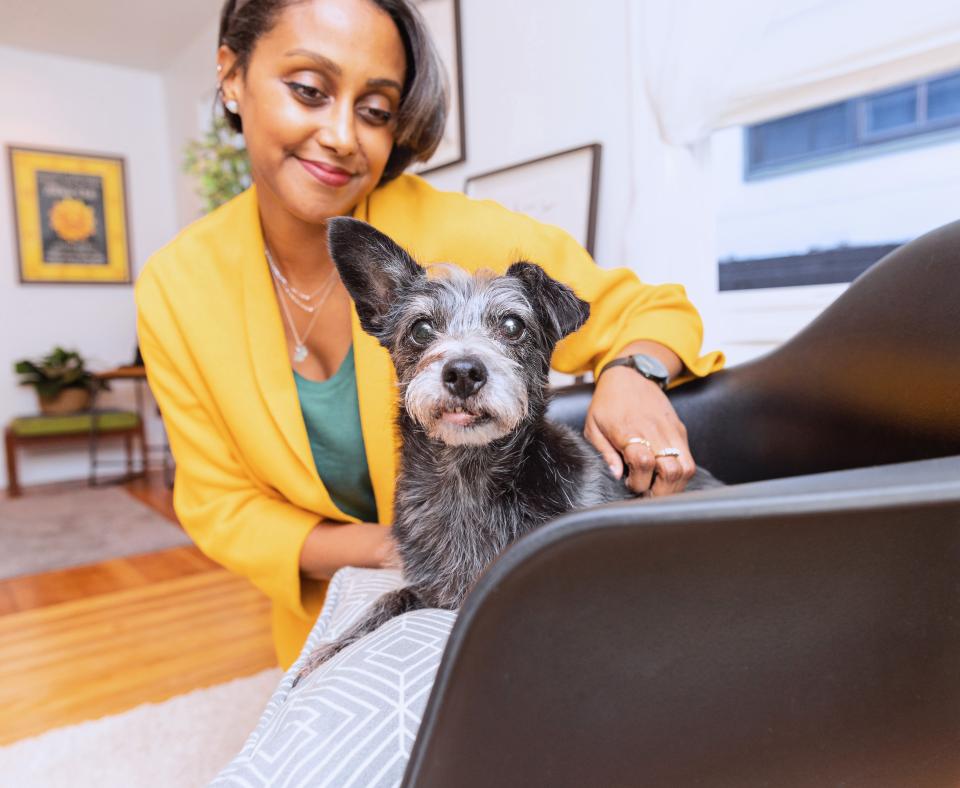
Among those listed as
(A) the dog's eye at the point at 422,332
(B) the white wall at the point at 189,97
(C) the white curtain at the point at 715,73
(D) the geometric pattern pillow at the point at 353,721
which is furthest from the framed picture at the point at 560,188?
(B) the white wall at the point at 189,97

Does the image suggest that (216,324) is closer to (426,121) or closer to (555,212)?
(426,121)

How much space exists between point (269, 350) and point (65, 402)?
21.8ft

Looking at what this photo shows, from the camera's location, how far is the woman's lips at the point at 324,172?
1467 millimetres

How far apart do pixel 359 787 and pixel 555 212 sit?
277 centimetres

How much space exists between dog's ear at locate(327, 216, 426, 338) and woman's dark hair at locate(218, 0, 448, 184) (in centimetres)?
50

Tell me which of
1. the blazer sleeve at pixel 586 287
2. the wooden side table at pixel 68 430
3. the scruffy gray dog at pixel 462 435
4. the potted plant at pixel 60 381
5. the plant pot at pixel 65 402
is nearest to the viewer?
the scruffy gray dog at pixel 462 435

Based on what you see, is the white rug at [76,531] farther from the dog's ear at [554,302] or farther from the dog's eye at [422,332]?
the dog's ear at [554,302]

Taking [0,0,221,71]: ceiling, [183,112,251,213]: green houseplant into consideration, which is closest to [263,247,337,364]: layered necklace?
[183,112,251,213]: green houseplant

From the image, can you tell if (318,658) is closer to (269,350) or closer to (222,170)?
(269,350)

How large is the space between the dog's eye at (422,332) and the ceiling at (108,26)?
637 cm

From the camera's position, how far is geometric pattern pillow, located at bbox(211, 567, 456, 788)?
0.78m

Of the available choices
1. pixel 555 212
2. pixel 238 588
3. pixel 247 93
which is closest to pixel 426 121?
pixel 247 93

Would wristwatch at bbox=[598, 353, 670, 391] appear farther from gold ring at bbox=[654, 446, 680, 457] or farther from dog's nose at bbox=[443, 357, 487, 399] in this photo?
dog's nose at bbox=[443, 357, 487, 399]

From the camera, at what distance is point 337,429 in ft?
5.40
